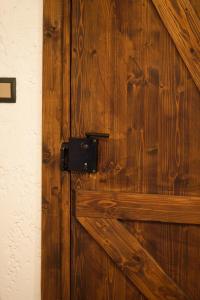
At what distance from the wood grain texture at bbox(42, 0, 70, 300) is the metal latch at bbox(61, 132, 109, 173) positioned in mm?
33

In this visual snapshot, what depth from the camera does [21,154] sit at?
4.75 ft

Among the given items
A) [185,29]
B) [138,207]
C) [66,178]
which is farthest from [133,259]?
[185,29]

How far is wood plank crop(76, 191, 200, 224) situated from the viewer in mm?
1338

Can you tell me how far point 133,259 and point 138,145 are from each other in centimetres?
46

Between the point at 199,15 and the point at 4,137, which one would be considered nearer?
the point at 199,15

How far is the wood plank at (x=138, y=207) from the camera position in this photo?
4.39 ft

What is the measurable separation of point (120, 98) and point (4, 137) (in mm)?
512

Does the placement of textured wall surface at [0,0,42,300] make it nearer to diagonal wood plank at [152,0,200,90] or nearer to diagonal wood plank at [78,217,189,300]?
diagonal wood plank at [78,217,189,300]

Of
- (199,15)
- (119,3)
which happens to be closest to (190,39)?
(199,15)

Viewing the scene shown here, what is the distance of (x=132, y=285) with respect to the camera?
143 centimetres

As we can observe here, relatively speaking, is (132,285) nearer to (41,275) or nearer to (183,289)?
(183,289)

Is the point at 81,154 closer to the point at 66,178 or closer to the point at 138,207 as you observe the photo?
the point at 66,178

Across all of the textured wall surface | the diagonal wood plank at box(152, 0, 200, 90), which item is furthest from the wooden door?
the textured wall surface

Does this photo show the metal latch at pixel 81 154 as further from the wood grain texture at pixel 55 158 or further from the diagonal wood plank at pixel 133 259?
the diagonal wood plank at pixel 133 259
